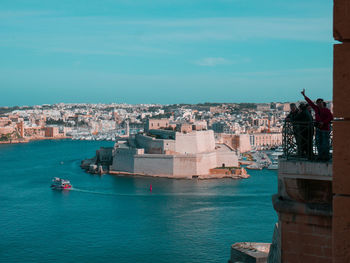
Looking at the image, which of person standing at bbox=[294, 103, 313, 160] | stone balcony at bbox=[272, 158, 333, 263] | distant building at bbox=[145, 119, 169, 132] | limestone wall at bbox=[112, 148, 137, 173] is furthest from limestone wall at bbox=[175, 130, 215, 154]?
stone balcony at bbox=[272, 158, 333, 263]

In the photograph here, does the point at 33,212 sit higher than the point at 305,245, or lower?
lower

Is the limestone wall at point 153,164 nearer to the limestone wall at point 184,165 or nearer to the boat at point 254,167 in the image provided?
the limestone wall at point 184,165

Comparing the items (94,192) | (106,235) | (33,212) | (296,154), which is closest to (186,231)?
(106,235)

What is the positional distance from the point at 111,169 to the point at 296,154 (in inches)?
571

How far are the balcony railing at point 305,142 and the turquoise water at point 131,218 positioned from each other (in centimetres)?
567

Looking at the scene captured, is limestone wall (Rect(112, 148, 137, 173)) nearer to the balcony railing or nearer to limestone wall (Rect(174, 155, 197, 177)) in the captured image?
limestone wall (Rect(174, 155, 197, 177))

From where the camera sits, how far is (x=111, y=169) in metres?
15.3

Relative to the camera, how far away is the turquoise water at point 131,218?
706cm

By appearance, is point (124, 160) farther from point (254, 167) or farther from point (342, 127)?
point (342, 127)

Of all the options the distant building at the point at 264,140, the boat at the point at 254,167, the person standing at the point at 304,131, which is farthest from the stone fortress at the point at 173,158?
the person standing at the point at 304,131

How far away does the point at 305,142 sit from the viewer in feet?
3.48

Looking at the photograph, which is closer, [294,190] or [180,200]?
[294,190]

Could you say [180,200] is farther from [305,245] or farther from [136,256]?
[305,245]

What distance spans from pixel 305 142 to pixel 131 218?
27.4ft
